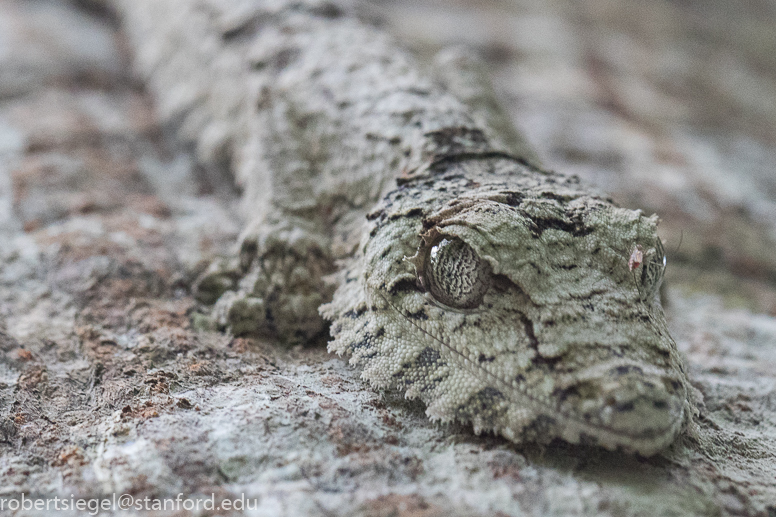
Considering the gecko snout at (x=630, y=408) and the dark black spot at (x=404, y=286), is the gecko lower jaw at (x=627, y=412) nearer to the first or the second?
the gecko snout at (x=630, y=408)

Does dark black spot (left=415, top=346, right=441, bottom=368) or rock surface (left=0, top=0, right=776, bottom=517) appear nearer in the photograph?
rock surface (left=0, top=0, right=776, bottom=517)

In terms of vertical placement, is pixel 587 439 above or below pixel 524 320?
below

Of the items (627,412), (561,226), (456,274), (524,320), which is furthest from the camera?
(561,226)

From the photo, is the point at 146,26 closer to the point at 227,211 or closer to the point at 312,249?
the point at 227,211

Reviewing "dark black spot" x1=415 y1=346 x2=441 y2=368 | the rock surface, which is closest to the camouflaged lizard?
"dark black spot" x1=415 y1=346 x2=441 y2=368

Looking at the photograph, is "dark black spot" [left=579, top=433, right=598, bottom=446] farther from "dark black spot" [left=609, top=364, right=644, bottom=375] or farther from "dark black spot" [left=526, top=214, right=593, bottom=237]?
"dark black spot" [left=526, top=214, right=593, bottom=237]

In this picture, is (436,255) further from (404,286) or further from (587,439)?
(587,439)

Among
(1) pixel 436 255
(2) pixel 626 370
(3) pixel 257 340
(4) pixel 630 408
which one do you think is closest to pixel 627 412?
(4) pixel 630 408
